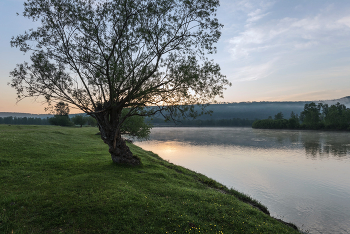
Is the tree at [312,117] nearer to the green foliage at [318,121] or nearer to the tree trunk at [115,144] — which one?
the green foliage at [318,121]

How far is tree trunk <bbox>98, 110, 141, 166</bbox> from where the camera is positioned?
16531mm

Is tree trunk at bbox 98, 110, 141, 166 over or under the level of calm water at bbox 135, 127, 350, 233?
over

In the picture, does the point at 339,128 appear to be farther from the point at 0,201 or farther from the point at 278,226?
the point at 0,201

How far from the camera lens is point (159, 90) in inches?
620

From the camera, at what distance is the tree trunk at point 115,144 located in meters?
16.5

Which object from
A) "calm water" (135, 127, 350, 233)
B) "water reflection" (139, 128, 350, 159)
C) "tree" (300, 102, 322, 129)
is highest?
"tree" (300, 102, 322, 129)

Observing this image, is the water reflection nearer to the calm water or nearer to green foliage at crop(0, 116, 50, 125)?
the calm water

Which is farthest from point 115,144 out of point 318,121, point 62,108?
point 318,121

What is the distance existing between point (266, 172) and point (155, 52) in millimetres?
22466

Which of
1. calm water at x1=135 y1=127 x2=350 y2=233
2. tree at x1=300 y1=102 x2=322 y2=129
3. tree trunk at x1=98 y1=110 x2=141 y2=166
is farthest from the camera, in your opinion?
tree at x1=300 y1=102 x2=322 y2=129

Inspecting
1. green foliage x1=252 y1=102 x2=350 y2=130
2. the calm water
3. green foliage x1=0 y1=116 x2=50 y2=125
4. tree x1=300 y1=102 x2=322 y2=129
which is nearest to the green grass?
the calm water

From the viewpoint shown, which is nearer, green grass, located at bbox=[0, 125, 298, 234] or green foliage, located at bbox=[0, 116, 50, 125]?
green grass, located at bbox=[0, 125, 298, 234]

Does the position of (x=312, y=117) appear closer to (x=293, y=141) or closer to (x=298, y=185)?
(x=293, y=141)

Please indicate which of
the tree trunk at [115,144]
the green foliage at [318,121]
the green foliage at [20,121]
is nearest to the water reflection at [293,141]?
the green foliage at [318,121]
